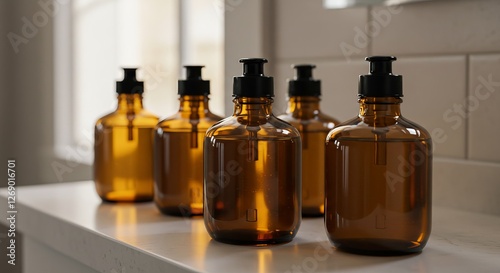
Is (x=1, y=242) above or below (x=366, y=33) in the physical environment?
below

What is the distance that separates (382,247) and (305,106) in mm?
264

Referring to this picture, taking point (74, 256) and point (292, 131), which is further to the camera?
point (74, 256)

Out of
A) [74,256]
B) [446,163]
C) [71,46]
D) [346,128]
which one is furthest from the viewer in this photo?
[71,46]

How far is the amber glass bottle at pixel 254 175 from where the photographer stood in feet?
2.25

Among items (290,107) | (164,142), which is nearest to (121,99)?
(164,142)

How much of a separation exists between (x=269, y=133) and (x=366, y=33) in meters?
0.40

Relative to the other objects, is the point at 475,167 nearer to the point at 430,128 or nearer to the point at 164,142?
the point at 430,128

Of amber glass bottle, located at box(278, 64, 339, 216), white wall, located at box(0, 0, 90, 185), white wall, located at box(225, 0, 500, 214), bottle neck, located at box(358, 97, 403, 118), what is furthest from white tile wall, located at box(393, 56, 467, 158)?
white wall, located at box(0, 0, 90, 185)

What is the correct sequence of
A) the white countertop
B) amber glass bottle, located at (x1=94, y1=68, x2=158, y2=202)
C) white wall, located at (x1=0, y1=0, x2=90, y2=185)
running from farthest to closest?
white wall, located at (x1=0, y1=0, x2=90, y2=185)
amber glass bottle, located at (x1=94, y1=68, x2=158, y2=202)
the white countertop

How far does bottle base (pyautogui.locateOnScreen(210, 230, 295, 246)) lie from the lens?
0.69 m

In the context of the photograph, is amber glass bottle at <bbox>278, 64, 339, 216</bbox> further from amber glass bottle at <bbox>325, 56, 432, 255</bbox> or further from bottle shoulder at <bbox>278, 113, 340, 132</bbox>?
amber glass bottle at <bbox>325, 56, 432, 255</bbox>

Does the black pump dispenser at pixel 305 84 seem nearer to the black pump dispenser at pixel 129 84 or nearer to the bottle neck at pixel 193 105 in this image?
the bottle neck at pixel 193 105

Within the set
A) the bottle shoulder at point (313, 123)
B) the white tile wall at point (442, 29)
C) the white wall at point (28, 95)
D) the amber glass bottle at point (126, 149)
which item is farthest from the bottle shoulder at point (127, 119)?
the white wall at point (28, 95)

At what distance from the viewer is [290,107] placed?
869 mm
